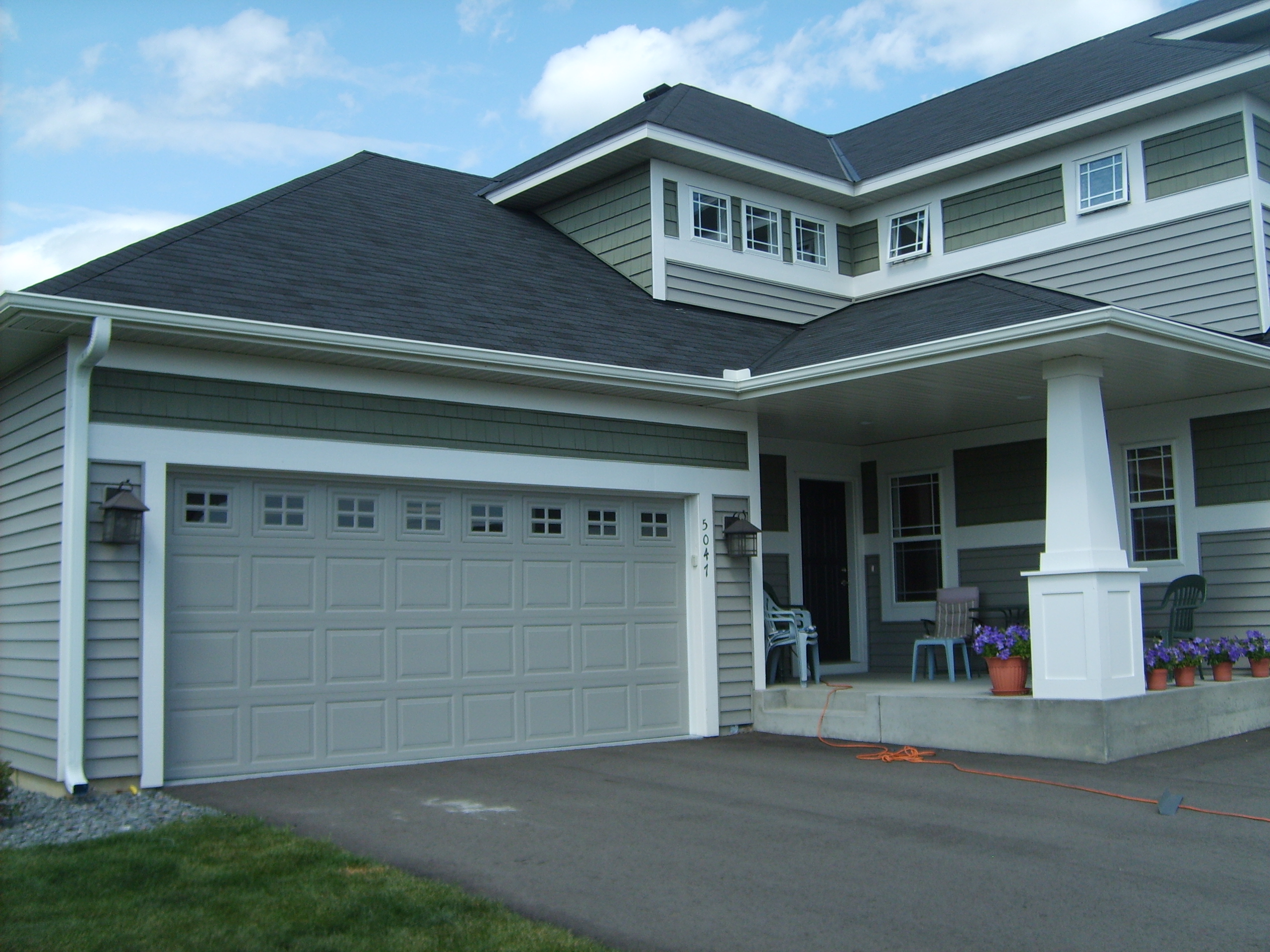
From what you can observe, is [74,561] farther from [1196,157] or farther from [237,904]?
[1196,157]

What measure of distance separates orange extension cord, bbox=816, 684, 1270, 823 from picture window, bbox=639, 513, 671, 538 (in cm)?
196

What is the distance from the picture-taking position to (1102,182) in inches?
445

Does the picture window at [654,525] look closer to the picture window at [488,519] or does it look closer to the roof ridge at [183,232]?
the picture window at [488,519]

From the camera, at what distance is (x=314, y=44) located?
931 centimetres

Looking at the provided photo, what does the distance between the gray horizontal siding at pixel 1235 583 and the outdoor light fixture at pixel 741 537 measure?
12.8 feet

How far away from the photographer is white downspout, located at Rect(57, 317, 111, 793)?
6.95 meters

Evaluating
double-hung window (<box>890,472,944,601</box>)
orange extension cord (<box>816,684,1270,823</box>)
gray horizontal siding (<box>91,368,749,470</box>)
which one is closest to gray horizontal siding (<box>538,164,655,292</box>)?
gray horizontal siding (<box>91,368,749,470</box>)

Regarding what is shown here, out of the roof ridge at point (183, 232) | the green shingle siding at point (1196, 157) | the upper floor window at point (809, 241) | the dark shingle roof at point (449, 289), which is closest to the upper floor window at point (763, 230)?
the upper floor window at point (809, 241)

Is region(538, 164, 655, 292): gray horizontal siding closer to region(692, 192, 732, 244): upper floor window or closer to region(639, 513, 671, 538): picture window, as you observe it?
region(692, 192, 732, 244): upper floor window

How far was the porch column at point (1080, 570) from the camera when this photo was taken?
319 inches

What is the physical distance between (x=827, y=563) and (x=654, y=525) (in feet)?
11.4

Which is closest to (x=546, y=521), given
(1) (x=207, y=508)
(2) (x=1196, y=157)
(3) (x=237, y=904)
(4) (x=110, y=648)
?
(1) (x=207, y=508)

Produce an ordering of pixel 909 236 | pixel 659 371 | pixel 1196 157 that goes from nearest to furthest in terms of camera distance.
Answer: pixel 659 371 < pixel 1196 157 < pixel 909 236

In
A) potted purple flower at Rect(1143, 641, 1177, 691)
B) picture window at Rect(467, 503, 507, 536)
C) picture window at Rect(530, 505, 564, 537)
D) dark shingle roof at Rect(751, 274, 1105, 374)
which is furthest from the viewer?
picture window at Rect(530, 505, 564, 537)
